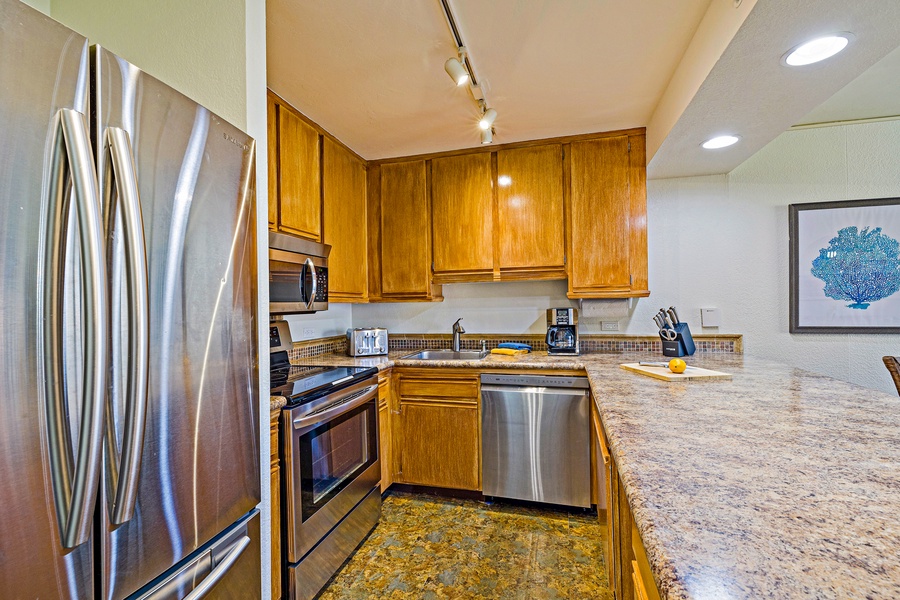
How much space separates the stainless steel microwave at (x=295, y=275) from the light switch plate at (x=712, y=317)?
2.45 metres

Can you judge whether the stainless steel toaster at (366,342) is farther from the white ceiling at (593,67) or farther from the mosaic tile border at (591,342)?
the white ceiling at (593,67)

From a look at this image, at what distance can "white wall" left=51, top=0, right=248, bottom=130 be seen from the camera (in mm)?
1269

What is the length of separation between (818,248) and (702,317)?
78 centimetres

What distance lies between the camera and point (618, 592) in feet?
4.22

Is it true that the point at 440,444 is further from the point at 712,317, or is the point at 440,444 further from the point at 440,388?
the point at 712,317

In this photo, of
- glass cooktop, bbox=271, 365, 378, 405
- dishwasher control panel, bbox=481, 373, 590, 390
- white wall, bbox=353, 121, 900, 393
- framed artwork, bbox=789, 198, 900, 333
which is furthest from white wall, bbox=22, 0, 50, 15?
framed artwork, bbox=789, 198, 900, 333

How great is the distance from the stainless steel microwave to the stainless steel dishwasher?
3.69 feet

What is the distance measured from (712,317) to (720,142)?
3.75 feet

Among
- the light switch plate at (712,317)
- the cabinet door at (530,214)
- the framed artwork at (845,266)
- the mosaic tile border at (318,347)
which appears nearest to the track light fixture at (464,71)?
the cabinet door at (530,214)

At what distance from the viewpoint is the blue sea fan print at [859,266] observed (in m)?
2.41

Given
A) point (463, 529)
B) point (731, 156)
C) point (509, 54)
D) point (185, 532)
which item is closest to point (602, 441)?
point (463, 529)

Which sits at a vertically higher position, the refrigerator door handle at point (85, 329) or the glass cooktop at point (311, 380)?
the refrigerator door handle at point (85, 329)

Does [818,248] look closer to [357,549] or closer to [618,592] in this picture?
[618,592]

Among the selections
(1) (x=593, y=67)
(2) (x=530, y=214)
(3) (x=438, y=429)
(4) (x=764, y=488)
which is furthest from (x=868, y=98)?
(3) (x=438, y=429)
